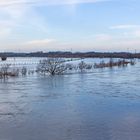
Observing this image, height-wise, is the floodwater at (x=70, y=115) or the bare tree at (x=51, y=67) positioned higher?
the bare tree at (x=51, y=67)

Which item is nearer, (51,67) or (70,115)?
(70,115)

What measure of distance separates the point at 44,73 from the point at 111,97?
21240mm

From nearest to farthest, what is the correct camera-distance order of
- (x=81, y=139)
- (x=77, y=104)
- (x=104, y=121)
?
(x=81, y=139)
(x=104, y=121)
(x=77, y=104)

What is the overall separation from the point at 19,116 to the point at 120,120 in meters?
3.60

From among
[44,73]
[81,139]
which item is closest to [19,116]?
[81,139]

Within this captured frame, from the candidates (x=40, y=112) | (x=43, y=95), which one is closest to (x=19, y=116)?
(x=40, y=112)

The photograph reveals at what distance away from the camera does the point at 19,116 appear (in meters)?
14.1

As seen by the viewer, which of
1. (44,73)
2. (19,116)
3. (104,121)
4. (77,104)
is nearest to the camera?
(104,121)

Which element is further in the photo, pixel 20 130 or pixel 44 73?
pixel 44 73

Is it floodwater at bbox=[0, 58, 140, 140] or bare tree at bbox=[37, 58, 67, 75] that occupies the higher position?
bare tree at bbox=[37, 58, 67, 75]

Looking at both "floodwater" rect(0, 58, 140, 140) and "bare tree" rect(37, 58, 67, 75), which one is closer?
"floodwater" rect(0, 58, 140, 140)

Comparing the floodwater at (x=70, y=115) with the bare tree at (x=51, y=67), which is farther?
the bare tree at (x=51, y=67)

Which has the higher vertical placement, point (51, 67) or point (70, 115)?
point (51, 67)

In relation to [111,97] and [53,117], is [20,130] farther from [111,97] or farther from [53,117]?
[111,97]
